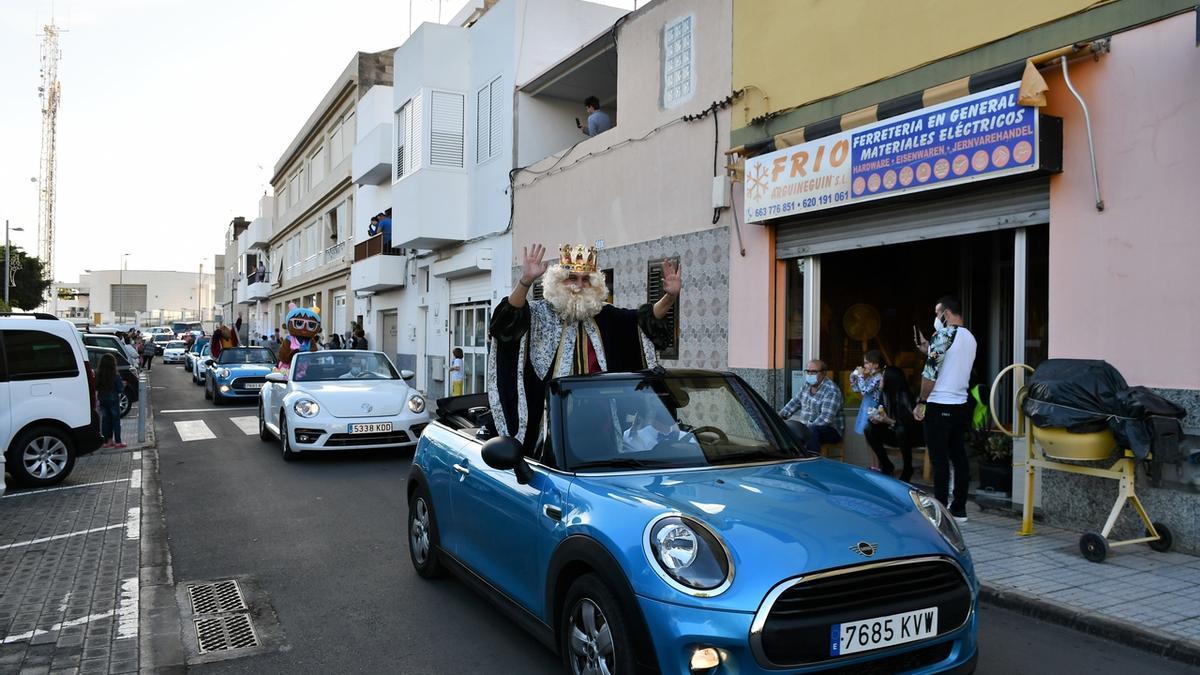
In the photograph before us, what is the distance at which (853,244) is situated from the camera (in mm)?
9352

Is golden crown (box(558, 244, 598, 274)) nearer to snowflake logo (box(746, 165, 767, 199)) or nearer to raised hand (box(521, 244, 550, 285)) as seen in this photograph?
raised hand (box(521, 244, 550, 285))

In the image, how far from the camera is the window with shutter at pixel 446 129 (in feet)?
64.8

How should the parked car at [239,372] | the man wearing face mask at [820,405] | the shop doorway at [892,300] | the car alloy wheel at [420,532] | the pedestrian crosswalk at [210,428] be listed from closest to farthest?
the car alloy wheel at [420,532], the man wearing face mask at [820,405], the shop doorway at [892,300], the pedestrian crosswalk at [210,428], the parked car at [239,372]

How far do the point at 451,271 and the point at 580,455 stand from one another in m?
16.7

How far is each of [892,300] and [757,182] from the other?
91.7 inches

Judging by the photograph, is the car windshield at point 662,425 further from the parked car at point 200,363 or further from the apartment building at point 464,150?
the parked car at point 200,363

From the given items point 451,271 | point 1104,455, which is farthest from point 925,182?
point 451,271

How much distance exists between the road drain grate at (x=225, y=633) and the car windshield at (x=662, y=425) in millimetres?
2184

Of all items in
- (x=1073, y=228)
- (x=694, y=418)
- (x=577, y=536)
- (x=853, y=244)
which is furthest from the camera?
(x=853, y=244)

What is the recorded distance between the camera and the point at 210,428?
15617 mm

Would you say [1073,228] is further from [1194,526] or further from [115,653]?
[115,653]

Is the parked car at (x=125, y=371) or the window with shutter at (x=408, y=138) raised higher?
the window with shutter at (x=408, y=138)

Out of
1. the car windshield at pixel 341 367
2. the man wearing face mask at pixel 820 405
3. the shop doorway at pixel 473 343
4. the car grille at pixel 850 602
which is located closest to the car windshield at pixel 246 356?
the shop doorway at pixel 473 343

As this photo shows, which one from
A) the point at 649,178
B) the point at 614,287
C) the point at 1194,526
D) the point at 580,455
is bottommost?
the point at 1194,526
